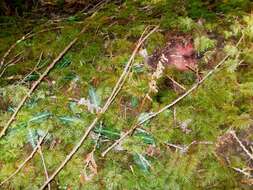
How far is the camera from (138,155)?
2107mm

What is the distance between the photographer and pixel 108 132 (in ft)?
7.18

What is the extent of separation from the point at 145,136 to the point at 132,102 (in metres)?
0.26

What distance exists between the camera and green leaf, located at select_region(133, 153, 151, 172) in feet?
6.80

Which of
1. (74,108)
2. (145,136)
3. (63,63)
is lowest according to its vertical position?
(145,136)

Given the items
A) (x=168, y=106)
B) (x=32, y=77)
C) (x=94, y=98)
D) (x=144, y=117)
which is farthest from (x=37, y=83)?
(x=168, y=106)

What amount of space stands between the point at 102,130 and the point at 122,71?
1.41ft

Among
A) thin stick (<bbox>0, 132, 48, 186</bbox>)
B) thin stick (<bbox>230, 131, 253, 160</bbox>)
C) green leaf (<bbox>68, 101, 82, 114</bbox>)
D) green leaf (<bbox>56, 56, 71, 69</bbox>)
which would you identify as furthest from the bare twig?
green leaf (<bbox>56, 56, 71, 69</bbox>)

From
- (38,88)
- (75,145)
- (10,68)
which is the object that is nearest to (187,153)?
(75,145)

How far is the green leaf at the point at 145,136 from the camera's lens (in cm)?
214

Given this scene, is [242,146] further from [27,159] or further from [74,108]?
[27,159]

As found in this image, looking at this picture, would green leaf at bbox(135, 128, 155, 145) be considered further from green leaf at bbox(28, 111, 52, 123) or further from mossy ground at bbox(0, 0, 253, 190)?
green leaf at bbox(28, 111, 52, 123)

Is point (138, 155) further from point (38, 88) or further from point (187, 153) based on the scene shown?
point (38, 88)

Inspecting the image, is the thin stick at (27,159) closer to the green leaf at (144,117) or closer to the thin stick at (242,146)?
the green leaf at (144,117)

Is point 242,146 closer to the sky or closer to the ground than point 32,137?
closer to the ground
